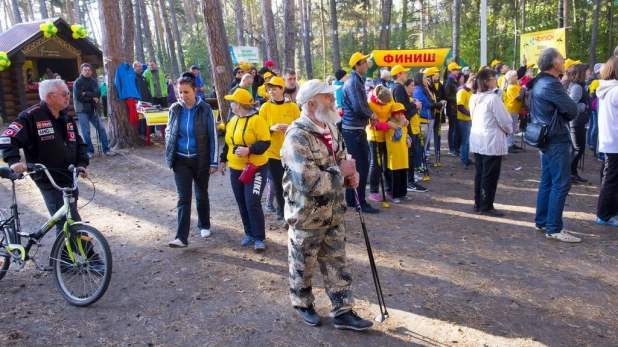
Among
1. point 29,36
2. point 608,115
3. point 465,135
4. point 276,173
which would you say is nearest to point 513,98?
point 465,135

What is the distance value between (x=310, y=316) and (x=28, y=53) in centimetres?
1975

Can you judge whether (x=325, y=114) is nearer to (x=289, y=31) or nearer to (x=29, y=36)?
(x=289, y=31)

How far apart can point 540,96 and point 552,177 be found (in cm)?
92

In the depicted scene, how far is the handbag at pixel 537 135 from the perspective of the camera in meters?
5.09

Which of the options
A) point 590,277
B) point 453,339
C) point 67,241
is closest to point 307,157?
point 453,339

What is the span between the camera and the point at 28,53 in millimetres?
18688

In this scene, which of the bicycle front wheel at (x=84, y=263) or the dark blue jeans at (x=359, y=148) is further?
the dark blue jeans at (x=359, y=148)

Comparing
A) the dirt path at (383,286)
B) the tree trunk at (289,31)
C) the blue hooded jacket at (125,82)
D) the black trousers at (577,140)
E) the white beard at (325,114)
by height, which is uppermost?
the tree trunk at (289,31)

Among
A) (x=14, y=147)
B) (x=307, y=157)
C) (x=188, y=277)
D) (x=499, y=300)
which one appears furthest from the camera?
(x=188, y=277)

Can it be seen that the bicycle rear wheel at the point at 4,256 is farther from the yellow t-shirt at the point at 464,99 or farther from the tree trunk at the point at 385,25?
the tree trunk at the point at 385,25

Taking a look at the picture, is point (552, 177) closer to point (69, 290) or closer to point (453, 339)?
point (453, 339)

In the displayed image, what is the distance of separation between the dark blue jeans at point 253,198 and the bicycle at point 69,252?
1.69 meters

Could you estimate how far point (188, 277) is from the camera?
15.5 feet

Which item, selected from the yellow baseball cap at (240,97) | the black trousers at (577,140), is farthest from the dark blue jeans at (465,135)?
the yellow baseball cap at (240,97)
